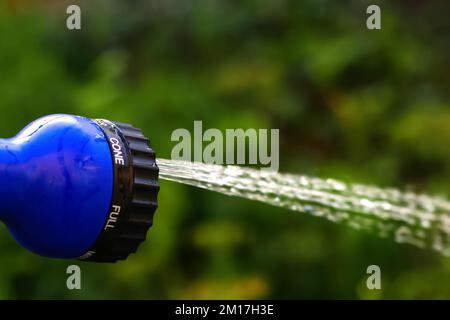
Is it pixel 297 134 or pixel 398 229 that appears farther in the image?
pixel 297 134

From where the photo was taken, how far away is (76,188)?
0.79m

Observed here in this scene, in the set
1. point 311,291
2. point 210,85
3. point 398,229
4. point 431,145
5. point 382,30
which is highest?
point 382,30

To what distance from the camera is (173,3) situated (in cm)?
257

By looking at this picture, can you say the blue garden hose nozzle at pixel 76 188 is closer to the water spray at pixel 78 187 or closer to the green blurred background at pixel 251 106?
the water spray at pixel 78 187

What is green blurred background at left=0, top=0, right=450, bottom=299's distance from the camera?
6.94ft

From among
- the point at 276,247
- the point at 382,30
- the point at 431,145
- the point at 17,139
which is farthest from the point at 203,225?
the point at 17,139

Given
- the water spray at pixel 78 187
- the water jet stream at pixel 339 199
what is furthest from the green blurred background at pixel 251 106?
the water spray at pixel 78 187

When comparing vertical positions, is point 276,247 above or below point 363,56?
below

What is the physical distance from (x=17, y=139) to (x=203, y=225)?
1.40 m

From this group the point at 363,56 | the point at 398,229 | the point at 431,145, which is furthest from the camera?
the point at 363,56

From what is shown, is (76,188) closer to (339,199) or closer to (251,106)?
(339,199)

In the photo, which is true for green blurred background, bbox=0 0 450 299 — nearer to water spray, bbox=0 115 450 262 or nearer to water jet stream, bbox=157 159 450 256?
water jet stream, bbox=157 159 450 256

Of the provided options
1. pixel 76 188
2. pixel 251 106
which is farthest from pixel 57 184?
A: pixel 251 106

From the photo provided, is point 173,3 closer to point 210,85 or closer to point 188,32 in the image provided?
point 188,32
